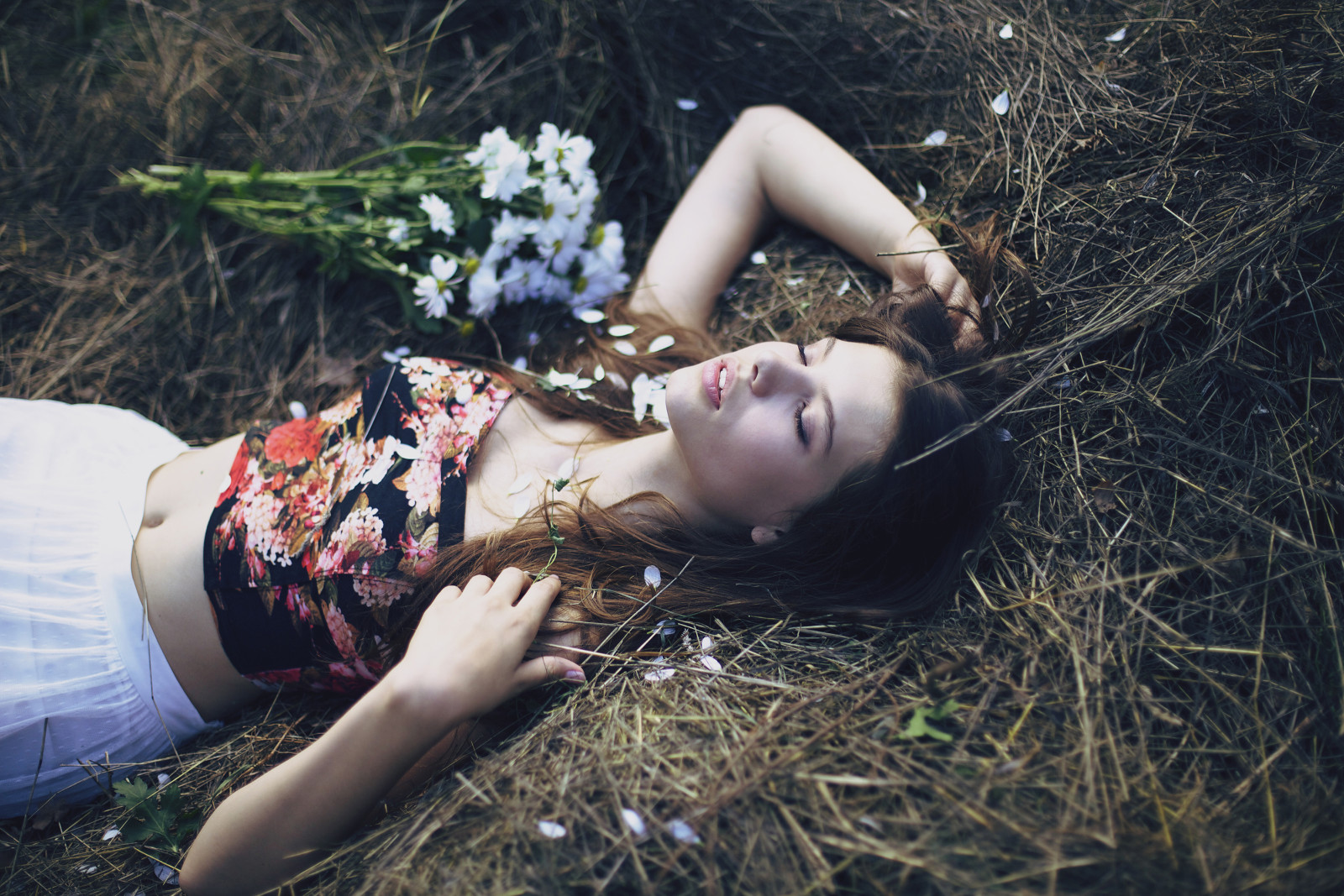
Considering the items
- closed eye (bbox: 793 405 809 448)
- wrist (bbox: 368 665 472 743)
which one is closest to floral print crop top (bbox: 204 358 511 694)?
wrist (bbox: 368 665 472 743)

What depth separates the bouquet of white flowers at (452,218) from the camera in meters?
2.59

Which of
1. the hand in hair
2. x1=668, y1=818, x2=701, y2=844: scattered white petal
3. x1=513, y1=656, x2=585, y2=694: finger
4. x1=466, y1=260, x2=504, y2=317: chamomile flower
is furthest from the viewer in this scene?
x1=466, y1=260, x2=504, y2=317: chamomile flower

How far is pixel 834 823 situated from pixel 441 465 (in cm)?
152

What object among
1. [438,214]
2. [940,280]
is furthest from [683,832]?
[438,214]

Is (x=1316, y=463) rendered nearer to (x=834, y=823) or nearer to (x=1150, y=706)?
(x=1150, y=706)

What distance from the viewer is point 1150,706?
5.42ft

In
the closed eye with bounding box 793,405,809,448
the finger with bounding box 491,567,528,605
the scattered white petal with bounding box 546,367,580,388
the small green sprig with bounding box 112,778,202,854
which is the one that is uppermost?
the scattered white petal with bounding box 546,367,580,388

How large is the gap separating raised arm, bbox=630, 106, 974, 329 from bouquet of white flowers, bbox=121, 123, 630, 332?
0.99 feet

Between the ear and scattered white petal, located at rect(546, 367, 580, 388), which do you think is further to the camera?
scattered white petal, located at rect(546, 367, 580, 388)

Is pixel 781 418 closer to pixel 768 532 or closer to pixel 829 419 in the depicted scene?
pixel 829 419

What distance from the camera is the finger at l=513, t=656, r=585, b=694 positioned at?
6.14ft

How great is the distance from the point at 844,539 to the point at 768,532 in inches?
9.4

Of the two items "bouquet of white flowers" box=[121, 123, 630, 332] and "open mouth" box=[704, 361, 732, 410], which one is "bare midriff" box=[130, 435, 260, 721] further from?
"open mouth" box=[704, 361, 732, 410]

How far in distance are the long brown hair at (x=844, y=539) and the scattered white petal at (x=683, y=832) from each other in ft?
2.03
